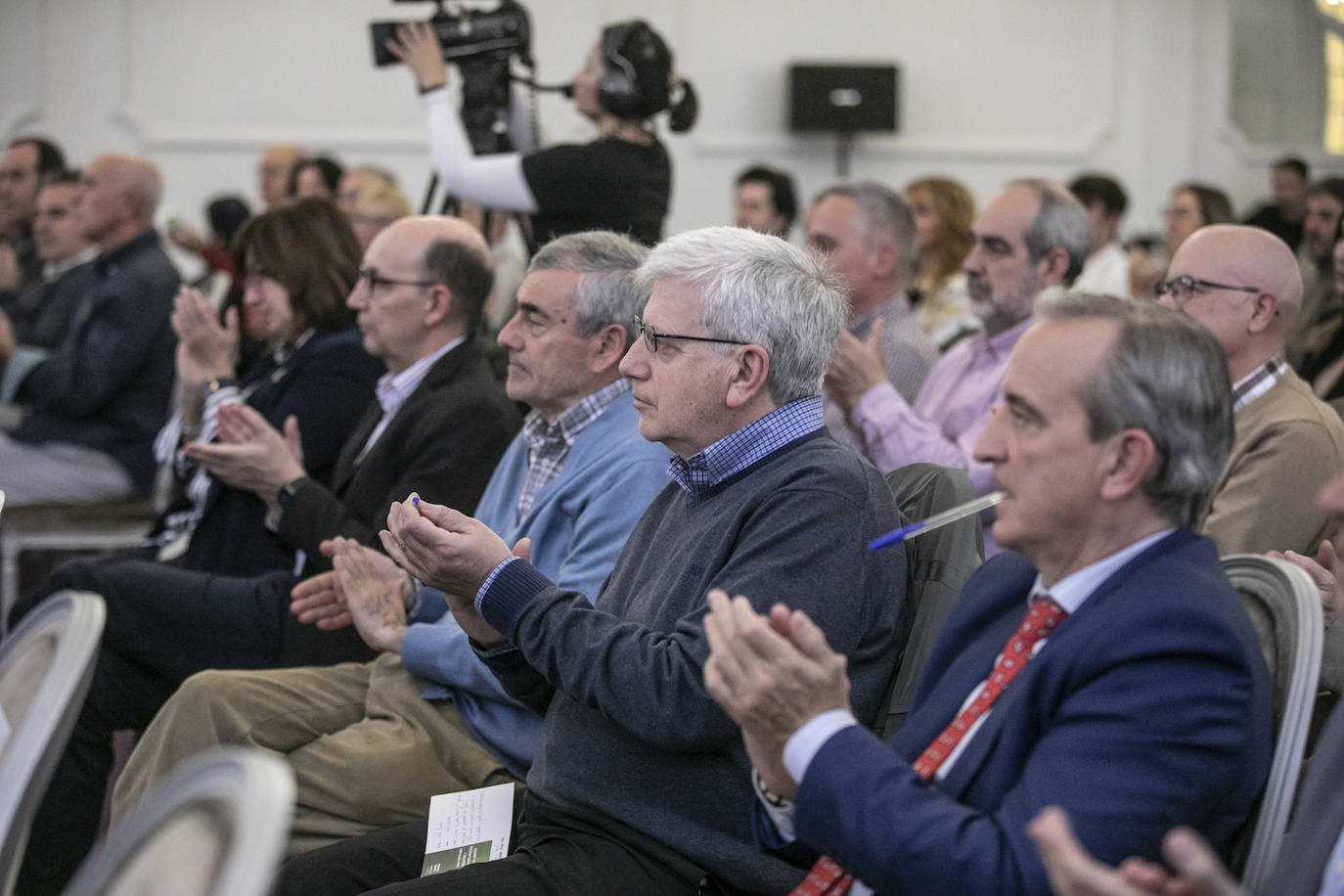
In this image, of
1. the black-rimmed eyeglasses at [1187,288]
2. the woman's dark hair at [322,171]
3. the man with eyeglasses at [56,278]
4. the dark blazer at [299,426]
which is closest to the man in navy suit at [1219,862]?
the black-rimmed eyeglasses at [1187,288]

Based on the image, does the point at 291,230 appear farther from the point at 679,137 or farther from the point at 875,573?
the point at 679,137

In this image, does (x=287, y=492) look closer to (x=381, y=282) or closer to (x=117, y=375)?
(x=381, y=282)

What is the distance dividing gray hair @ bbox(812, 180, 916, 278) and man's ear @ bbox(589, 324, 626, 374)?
4.47ft

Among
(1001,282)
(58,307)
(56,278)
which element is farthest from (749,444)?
(56,278)

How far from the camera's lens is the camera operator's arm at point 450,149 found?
2941 mm

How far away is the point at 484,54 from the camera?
3230 millimetres

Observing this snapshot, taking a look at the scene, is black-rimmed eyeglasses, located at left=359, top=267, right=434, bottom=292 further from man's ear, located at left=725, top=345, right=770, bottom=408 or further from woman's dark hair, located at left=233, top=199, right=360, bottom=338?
man's ear, located at left=725, top=345, right=770, bottom=408

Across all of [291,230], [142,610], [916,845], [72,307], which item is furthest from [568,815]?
[72,307]

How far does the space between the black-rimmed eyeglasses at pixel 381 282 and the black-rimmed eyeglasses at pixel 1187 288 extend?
1.35m

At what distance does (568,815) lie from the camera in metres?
1.66

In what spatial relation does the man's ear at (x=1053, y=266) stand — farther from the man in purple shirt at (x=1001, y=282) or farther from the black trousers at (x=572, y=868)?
the black trousers at (x=572, y=868)

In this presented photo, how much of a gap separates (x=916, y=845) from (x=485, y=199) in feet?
6.91

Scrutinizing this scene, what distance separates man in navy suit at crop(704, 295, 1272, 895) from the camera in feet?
3.80

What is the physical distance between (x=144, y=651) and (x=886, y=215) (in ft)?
6.36
